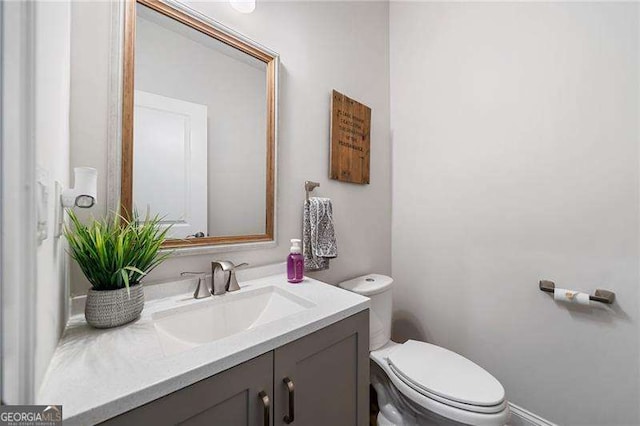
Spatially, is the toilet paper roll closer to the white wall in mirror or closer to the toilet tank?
the toilet tank

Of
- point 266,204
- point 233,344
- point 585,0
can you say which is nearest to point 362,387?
point 233,344

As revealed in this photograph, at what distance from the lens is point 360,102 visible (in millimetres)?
1571

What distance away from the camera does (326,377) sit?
2.40 ft

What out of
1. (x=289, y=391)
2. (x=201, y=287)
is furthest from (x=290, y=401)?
(x=201, y=287)

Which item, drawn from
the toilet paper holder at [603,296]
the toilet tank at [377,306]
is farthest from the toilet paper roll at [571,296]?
the toilet tank at [377,306]

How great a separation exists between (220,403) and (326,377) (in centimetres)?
32

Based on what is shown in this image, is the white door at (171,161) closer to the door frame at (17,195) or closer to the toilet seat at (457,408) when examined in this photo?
the door frame at (17,195)

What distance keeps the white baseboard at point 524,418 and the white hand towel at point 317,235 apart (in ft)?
3.95

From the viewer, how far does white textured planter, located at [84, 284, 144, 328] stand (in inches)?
24.3

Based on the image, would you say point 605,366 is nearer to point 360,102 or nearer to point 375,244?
point 375,244

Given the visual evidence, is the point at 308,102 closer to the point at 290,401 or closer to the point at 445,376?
the point at 290,401

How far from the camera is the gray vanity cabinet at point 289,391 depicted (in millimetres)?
477

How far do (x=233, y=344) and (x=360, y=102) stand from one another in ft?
4.87

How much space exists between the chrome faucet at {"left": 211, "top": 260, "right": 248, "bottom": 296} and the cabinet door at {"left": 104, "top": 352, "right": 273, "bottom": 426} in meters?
0.39
